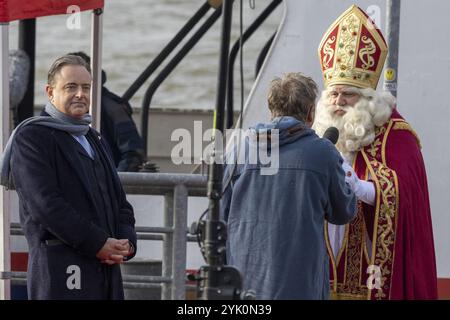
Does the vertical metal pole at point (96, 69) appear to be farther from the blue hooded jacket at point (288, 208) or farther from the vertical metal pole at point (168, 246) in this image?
the blue hooded jacket at point (288, 208)

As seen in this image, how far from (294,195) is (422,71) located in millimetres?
2118

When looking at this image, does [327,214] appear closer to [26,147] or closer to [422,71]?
[26,147]

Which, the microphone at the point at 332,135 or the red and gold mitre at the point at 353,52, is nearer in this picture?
the microphone at the point at 332,135

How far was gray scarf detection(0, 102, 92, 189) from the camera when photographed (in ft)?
18.5

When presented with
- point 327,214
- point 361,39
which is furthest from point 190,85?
point 327,214

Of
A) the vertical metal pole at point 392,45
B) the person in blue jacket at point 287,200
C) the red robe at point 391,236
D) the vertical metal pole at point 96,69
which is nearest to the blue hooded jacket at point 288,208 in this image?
the person in blue jacket at point 287,200

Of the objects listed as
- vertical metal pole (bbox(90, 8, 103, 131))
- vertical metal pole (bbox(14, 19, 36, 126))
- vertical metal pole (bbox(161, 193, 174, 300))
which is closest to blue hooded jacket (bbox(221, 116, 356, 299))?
vertical metal pole (bbox(161, 193, 174, 300))

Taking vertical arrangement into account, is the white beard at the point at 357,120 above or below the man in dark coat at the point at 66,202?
above

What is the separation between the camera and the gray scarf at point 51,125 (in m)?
5.64

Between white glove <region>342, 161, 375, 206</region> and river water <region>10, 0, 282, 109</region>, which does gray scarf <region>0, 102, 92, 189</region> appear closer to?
white glove <region>342, 161, 375, 206</region>

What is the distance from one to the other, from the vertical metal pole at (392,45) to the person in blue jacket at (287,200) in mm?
1189

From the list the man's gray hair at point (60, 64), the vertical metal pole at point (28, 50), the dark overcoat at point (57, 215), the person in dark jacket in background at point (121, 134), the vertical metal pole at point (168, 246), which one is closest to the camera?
the dark overcoat at point (57, 215)

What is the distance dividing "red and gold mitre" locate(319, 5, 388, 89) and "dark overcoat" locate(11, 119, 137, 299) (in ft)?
5.06

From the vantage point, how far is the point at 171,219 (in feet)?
21.7
